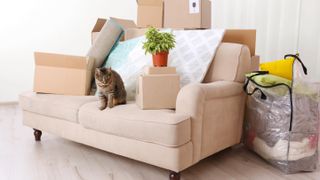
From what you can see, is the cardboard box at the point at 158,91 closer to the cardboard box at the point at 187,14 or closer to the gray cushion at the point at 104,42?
the gray cushion at the point at 104,42

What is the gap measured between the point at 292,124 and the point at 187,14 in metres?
1.36

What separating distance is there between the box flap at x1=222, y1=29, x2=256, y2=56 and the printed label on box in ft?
1.44

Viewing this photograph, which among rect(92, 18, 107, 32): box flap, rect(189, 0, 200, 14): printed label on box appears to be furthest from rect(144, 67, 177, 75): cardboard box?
rect(92, 18, 107, 32): box flap

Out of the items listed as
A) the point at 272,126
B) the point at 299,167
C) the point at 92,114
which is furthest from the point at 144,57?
the point at 299,167

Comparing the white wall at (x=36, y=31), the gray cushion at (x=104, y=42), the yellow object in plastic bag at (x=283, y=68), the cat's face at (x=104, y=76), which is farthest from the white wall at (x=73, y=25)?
the cat's face at (x=104, y=76)

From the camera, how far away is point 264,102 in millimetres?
1938

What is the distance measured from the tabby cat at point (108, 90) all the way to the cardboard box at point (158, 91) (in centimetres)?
21

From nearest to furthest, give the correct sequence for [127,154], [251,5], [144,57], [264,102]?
[127,154], [264,102], [144,57], [251,5]

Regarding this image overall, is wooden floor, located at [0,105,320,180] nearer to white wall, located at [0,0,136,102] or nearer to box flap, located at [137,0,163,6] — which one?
box flap, located at [137,0,163,6]

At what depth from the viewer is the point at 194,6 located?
8.63 ft

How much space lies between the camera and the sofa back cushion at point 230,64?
2006mm

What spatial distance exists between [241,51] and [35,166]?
152 cm

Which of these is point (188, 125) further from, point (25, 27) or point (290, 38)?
point (25, 27)

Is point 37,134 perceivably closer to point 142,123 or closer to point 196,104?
point 142,123
